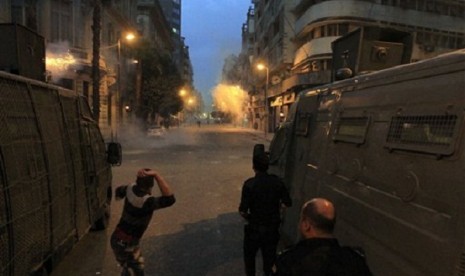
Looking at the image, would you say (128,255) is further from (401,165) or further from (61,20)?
(61,20)

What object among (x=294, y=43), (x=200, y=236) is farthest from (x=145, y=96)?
(x=200, y=236)

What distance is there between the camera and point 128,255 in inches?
185

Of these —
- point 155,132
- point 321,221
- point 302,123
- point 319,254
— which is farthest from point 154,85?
point 319,254

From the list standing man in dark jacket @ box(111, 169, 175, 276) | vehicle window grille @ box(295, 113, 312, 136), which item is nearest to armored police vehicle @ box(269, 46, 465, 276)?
vehicle window grille @ box(295, 113, 312, 136)

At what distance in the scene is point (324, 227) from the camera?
2.42 metres

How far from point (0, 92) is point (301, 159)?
344 cm

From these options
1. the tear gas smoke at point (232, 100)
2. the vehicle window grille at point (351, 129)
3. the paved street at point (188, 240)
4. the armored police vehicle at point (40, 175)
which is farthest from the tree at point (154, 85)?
the vehicle window grille at point (351, 129)

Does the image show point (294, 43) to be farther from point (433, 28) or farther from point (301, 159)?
point (301, 159)

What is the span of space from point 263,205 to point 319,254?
2569mm

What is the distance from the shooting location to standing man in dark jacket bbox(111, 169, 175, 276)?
4.66m

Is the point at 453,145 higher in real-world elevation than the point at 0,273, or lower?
higher

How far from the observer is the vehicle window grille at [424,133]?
9.94 feet

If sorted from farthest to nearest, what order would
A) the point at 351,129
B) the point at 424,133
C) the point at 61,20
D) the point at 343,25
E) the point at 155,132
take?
the point at 155,132
the point at 343,25
the point at 61,20
the point at 351,129
the point at 424,133

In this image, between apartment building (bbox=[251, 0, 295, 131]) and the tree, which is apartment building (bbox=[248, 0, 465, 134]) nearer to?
apartment building (bbox=[251, 0, 295, 131])
